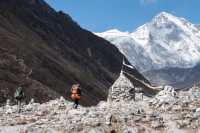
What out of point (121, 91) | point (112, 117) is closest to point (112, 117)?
point (112, 117)

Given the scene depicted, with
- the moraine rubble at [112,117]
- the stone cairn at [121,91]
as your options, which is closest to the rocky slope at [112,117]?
the moraine rubble at [112,117]

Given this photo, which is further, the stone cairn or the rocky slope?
the stone cairn

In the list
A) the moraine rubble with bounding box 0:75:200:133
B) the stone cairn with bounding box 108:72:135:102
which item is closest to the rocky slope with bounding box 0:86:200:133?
the moraine rubble with bounding box 0:75:200:133

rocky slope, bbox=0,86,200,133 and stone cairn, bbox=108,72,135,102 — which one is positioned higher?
stone cairn, bbox=108,72,135,102

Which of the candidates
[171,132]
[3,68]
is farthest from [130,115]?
[3,68]

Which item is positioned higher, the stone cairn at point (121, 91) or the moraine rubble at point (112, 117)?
the stone cairn at point (121, 91)

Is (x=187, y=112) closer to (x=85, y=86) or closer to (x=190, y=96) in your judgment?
(x=190, y=96)

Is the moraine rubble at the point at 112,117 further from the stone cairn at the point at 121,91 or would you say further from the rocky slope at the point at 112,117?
the stone cairn at the point at 121,91

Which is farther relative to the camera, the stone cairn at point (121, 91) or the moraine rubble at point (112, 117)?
the stone cairn at point (121, 91)

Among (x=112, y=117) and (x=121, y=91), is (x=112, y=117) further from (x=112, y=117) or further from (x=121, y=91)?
(x=121, y=91)

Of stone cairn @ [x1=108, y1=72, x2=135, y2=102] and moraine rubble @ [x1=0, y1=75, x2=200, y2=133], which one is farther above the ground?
stone cairn @ [x1=108, y1=72, x2=135, y2=102]

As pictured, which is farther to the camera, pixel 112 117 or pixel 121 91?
pixel 121 91

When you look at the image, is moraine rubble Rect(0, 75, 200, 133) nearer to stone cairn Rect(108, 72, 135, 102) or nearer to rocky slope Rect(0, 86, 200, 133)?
rocky slope Rect(0, 86, 200, 133)

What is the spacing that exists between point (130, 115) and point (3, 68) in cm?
9719
